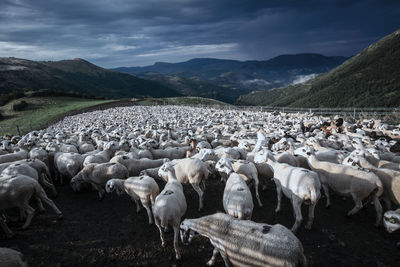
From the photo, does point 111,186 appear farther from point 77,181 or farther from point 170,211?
point 170,211

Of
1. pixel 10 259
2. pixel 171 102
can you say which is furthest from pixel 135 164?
pixel 171 102

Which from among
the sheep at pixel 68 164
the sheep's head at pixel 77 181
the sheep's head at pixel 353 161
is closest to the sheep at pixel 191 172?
the sheep's head at pixel 77 181

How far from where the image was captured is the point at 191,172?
827 centimetres

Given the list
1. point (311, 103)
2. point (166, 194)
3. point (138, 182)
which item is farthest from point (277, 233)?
point (311, 103)

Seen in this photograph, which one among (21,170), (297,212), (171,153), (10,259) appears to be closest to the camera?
(10,259)

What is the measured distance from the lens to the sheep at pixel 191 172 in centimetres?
820

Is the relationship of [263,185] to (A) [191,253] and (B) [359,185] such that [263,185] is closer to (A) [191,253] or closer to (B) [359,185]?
(B) [359,185]

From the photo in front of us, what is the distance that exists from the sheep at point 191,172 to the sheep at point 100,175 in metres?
1.93

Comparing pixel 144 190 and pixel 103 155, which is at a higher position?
pixel 144 190

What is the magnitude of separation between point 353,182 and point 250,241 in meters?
4.42

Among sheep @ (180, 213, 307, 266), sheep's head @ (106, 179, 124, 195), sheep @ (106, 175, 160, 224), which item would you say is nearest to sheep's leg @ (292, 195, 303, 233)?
sheep @ (180, 213, 307, 266)

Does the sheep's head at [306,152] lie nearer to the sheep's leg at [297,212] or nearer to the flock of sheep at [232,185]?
the flock of sheep at [232,185]

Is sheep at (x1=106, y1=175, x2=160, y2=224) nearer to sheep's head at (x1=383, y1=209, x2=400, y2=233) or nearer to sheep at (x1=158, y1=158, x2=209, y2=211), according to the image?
sheep at (x1=158, y1=158, x2=209, y2=211)

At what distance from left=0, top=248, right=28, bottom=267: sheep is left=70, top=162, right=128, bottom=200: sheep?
4743 millimetres
